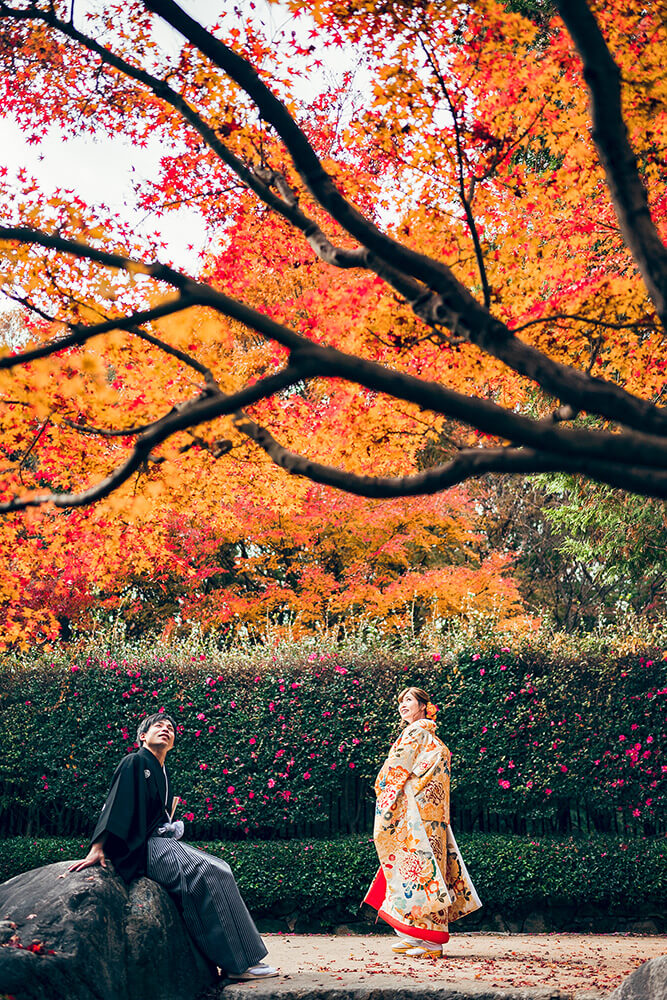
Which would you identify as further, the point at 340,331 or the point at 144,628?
the point at 144,628

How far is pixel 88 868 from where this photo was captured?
5441mm

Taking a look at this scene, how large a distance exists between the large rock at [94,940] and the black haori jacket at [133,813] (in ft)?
0.46

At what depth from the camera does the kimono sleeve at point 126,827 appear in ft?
18.5

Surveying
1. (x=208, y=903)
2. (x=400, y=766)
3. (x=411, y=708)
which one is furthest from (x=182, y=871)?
(x=411, y=708)

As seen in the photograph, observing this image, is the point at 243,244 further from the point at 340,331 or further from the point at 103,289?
the point at 103,289

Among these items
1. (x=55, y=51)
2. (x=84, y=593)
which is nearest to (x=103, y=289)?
(x=55, y=51)

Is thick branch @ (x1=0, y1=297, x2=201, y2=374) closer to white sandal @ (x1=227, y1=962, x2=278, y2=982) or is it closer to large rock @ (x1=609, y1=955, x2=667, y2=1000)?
white sandal @ (x1=227, y1=962, x2=278, y2=982)

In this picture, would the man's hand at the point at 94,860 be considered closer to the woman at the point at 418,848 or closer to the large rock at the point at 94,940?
the large rock at the point at 94,940

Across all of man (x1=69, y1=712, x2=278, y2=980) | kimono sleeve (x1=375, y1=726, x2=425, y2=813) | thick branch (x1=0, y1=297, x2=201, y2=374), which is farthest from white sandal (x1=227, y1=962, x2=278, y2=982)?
thick branch (x1=0, y1=297, x2=201, y2=374)

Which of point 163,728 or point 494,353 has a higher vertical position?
point 494,353

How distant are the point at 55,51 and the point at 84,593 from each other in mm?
9868

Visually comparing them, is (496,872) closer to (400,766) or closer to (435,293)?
(400,766)

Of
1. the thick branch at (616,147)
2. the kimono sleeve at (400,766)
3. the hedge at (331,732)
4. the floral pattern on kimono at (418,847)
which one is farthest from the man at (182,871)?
the thick branch at (616,147)

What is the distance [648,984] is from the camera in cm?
478
